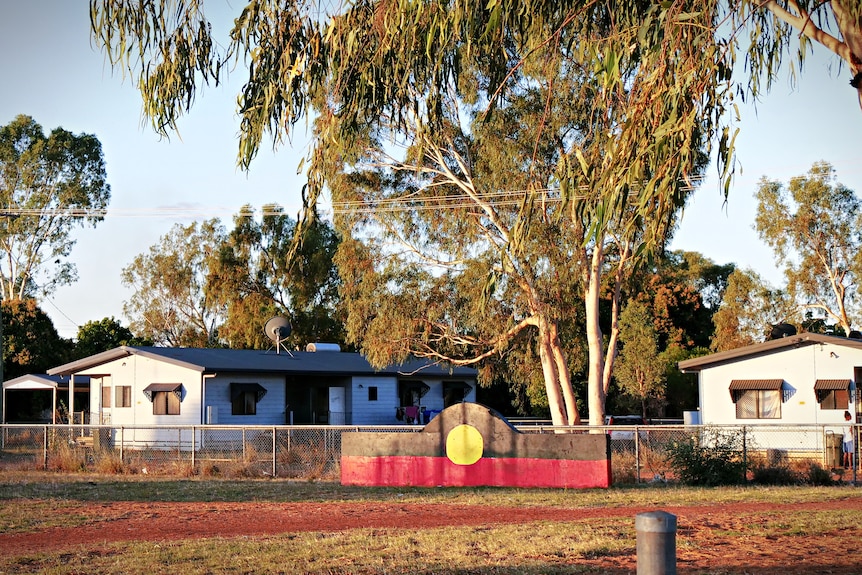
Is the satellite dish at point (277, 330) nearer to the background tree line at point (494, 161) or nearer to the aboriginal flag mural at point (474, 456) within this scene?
the background tree line at point (494, 161)

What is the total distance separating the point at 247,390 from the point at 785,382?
18432mm

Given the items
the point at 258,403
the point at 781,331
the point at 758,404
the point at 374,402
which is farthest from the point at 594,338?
the point at 258,403

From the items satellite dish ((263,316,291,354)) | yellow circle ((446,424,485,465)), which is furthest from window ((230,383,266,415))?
yellow circle ((446,424,485,465))

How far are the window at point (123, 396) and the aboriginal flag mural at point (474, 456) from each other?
19.7 meters

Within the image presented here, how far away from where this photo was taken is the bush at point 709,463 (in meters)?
19.4

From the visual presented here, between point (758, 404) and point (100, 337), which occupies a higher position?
point (100, 337)

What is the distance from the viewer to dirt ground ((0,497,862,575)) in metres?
10.3

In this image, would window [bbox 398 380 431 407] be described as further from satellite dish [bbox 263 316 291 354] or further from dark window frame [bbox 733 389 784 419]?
dark window frame [bbox 733 389 784 419]

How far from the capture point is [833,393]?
2816cm

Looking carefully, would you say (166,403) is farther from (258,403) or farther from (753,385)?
(753,385)

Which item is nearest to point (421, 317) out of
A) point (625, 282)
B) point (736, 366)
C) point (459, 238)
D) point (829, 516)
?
point (459, 238)

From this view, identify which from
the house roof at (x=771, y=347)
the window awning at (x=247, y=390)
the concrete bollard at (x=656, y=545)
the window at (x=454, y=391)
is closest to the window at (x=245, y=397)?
the window awning at (x=247, y=390)

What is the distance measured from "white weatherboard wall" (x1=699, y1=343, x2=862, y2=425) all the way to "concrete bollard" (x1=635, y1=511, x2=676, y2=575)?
24.5 m

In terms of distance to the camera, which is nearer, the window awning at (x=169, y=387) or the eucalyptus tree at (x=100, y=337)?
the window awning at (x=169, y=387)
